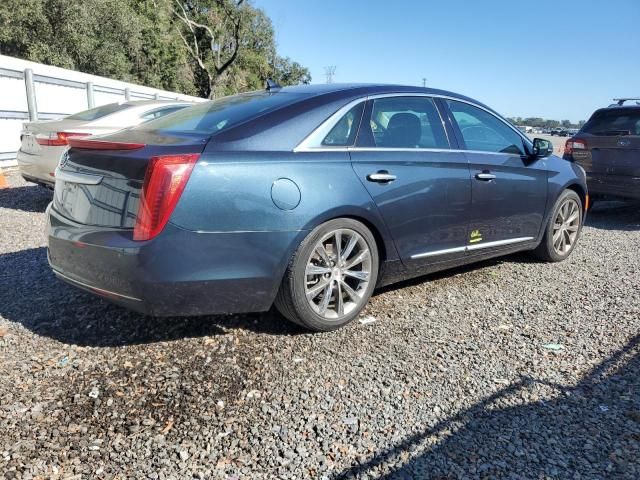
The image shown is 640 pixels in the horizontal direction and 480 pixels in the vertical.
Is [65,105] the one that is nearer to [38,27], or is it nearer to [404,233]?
[404,233]

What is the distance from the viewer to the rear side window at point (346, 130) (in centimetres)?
335

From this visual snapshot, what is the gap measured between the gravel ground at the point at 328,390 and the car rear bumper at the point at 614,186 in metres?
3.56

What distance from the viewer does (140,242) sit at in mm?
2717

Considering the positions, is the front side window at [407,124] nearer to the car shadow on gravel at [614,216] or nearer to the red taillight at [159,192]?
the red taillight at [159,192]

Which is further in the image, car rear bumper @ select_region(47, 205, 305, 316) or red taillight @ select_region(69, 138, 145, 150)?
red taillight @ select_region(69, 138, 145, 150)

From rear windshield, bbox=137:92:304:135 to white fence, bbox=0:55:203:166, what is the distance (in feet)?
28.8

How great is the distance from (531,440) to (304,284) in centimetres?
149

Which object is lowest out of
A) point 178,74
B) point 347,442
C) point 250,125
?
point 347,442

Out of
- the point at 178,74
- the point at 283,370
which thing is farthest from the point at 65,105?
the point at 178,74

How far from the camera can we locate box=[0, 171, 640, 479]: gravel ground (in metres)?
2.23

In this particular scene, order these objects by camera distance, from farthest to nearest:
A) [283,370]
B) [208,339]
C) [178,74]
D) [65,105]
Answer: [178,74], [65,105], [208,339], [283,370]

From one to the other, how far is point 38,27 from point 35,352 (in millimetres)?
26021

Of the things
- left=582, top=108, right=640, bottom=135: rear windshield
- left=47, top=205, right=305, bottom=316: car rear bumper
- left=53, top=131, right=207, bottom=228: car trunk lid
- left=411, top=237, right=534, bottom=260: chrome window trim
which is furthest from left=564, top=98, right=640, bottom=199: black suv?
left=53, top=131, right=207, bottom=228: car trunk lid

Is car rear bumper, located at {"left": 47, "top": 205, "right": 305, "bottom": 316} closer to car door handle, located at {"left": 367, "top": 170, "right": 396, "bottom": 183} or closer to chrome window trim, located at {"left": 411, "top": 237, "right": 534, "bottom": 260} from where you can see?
car door handle, located at {"left": 367, "top": 170, "right": 396, "bottom": 183}
